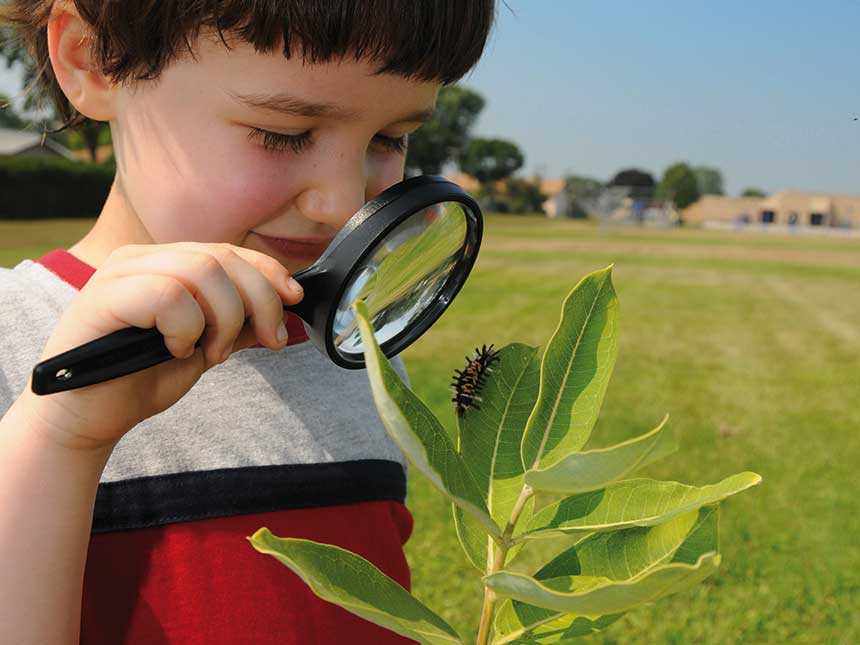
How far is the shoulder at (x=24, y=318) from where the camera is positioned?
1.19 metres

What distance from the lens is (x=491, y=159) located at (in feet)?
206

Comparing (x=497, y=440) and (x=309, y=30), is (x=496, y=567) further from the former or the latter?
(x=309, y=30)

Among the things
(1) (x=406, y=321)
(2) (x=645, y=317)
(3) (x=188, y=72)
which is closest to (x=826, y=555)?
(1) (x=406, y=321)

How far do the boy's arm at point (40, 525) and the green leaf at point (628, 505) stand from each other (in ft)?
1.67

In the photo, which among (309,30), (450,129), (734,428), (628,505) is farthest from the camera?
(450,129)

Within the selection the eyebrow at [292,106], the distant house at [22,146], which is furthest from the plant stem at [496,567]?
the distant house at [22,146]

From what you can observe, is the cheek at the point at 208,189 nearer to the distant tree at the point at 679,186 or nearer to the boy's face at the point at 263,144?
the boy's face at the point at 263,144

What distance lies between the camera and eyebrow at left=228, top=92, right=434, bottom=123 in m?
1.00

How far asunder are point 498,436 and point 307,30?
1.91 feet

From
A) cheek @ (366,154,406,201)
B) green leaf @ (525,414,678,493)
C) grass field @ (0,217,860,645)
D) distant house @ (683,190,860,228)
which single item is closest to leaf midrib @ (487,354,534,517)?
green leaf @ (525,414,678,493)

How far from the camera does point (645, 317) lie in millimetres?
10305

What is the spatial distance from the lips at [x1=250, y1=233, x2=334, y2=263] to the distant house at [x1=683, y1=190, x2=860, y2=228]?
73.1m

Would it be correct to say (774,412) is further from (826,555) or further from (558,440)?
(558,440)

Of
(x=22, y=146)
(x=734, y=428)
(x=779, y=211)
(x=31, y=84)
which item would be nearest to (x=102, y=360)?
(x=31, y=84)
